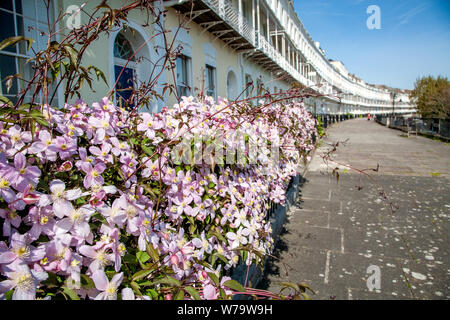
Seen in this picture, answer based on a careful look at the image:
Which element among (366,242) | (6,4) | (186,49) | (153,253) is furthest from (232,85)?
(153,253)

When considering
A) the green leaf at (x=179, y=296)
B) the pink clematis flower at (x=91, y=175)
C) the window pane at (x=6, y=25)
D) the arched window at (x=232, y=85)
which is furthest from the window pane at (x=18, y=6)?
the arched window at (x=232, y=85)

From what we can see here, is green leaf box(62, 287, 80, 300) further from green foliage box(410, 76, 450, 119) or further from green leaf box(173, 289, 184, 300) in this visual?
green foliage box(410, 76, 450, 119)

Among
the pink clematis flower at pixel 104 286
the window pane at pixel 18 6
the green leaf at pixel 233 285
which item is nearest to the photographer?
the pink clematis flower at pixel 104 286

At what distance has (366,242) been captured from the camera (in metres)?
3.32

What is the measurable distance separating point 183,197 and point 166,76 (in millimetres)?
7151

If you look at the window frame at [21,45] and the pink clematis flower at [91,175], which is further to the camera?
the window frame at [21,45]

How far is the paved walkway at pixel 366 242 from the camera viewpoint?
2492 mm

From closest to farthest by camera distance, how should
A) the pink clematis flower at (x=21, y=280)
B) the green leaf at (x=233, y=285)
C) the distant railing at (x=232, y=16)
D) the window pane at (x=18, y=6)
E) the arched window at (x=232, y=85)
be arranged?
the pink clematis flower at (x=21, y=280), the green leaf at (x=233, y=285), the window pane at (x=18, y=6), the distant railing at (x=232, y=16), the arched window at (x=232, y=85)

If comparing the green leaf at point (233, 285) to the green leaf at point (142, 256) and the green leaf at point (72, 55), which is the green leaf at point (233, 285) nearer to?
the green leaf at point (142, 256)

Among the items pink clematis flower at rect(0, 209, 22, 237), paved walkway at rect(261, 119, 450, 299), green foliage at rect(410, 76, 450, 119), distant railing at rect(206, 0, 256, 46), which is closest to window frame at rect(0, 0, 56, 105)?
pink clematis flower at rect(0, 209, 22, 237)

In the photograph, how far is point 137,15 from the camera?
22.0 feet

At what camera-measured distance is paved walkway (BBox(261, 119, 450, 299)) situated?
2.49 m

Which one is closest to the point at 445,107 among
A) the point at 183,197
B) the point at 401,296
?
the point at 401,296
